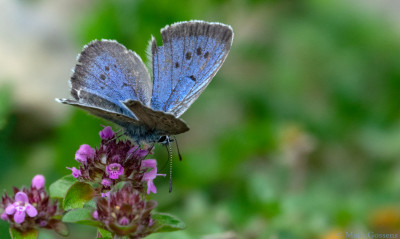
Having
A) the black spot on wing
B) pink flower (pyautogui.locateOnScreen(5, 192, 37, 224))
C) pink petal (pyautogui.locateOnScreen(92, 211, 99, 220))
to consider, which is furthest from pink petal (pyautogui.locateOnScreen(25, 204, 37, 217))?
the black spot on wing

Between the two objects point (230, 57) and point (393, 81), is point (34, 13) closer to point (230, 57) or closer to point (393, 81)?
point (230, 57)

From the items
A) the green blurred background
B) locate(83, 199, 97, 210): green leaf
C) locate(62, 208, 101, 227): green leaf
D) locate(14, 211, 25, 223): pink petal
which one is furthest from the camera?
the green blurred background

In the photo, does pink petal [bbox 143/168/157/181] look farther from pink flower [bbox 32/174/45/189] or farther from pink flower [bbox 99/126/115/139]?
pink flower [bbox 32/174/45/189]

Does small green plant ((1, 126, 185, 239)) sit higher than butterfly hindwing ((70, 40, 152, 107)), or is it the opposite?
butterfly hindwing ((70, 40, 152, 107))

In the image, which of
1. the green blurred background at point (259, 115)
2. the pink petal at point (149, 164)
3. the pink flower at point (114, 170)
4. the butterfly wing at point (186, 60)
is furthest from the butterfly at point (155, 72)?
the green blurred background at point (259, 115)

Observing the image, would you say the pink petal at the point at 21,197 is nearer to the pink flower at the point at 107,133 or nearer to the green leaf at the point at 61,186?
the green leaf at the point at 61,186

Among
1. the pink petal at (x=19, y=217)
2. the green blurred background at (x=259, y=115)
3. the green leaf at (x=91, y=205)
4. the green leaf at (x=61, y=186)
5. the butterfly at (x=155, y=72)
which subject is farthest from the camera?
the green blurred background at (x=259, y=115)
